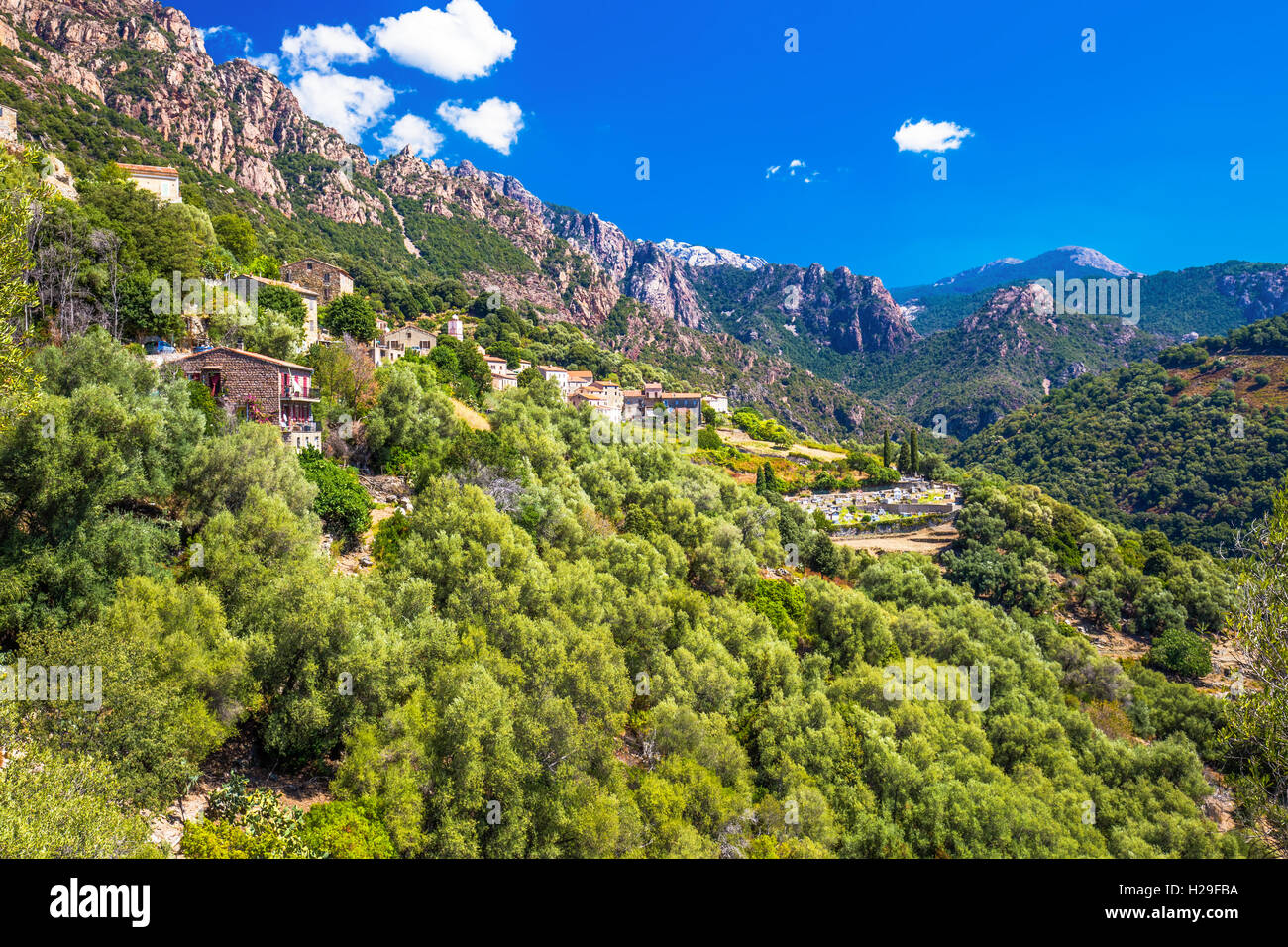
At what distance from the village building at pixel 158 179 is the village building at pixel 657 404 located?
164 feet

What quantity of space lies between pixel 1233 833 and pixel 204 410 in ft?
147

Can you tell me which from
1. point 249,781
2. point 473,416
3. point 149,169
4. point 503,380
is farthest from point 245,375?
point 503,380

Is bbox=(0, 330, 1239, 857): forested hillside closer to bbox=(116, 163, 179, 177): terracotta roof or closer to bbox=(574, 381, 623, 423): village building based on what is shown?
bbox=(116, 163, 179, 177): terracotta roof

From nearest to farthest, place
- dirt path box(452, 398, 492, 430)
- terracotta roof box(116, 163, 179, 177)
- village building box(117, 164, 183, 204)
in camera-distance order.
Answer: dirt path box(452, 398, 492, 430)
terracotta roof box(116, 163, 179, 177)
village building box(117, 164, 183, 204)

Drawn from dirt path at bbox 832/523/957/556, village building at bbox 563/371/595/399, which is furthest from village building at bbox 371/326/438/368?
dirt path at bbox 832/523/957/556

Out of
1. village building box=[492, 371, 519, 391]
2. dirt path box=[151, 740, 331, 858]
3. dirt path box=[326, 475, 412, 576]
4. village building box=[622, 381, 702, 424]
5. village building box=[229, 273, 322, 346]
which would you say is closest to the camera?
dirt path box=[151, 740, 331, 858]

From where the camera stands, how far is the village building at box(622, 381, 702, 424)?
83.2 metres

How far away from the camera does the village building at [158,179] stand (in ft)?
149

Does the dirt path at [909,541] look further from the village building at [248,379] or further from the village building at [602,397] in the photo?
the village building at [248,379]

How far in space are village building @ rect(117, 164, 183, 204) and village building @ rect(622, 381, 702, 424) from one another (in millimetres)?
50064

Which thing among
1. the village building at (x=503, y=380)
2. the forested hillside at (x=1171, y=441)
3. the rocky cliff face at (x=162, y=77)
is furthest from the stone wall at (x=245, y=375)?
the forested hillside at (x=1171, y=441)

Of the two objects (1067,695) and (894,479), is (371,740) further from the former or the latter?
(894,479)
